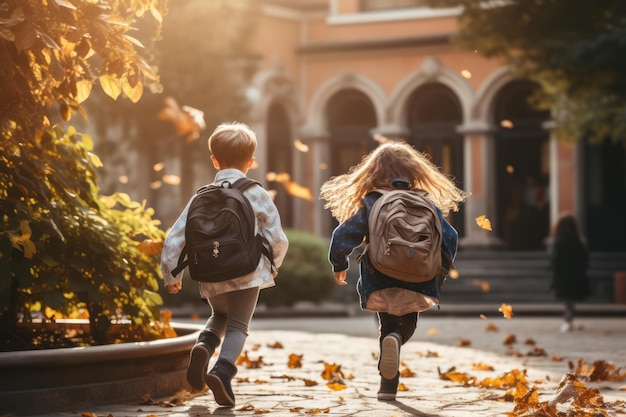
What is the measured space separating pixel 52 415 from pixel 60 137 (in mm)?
2093

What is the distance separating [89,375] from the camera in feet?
24.4

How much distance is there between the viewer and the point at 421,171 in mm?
7891

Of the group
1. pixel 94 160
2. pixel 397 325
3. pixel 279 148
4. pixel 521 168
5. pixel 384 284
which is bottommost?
pixel 397 325

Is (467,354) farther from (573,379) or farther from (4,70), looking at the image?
(4,70)

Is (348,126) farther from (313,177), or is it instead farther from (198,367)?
(198,367)

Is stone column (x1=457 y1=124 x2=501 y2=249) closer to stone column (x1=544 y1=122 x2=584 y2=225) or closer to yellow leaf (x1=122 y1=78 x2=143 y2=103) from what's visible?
stone column (x1=544 y1=122 x2=584 y2=225)

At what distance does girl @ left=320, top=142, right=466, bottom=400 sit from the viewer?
7578 mm

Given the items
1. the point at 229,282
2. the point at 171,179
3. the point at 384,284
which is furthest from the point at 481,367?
the point at 171,179

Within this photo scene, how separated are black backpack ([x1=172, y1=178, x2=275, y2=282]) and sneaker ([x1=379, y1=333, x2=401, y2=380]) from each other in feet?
2.92

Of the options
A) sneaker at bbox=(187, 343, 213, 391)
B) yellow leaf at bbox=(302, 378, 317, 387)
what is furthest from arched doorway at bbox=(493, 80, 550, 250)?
sneaker at bbox=(187, 343, 213, 391)

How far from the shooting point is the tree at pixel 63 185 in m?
7.21

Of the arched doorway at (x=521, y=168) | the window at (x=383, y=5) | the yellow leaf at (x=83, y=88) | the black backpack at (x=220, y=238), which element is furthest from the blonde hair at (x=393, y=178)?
the window at (x=383, y=5)

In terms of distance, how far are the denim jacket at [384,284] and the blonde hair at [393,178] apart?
0.21 m

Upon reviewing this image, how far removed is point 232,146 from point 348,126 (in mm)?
21780
